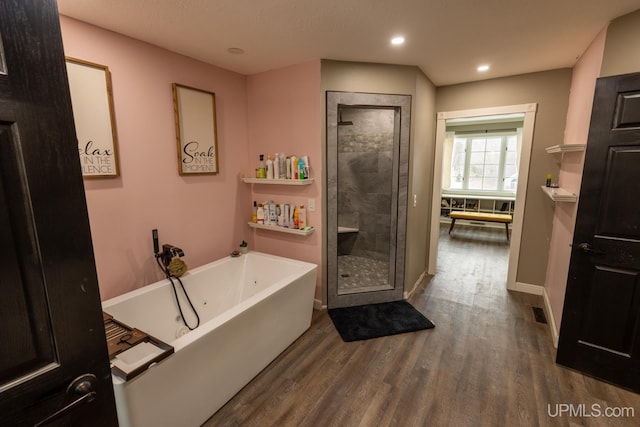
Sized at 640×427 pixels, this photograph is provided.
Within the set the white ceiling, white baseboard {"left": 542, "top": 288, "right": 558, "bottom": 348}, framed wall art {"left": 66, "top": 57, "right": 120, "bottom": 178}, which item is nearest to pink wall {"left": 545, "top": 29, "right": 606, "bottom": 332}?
white baseboard {"left": 542, "top": 288, "right": 558, "bottom": 348}

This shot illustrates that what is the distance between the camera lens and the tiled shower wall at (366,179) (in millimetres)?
4273

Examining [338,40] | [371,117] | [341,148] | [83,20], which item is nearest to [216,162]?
[83,20]

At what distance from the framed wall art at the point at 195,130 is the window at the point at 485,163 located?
19.7 ft

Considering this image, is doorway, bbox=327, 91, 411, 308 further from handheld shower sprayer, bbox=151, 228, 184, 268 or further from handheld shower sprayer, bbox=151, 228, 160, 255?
handheld shower sprayer, bbox=151, 228, 160, 255

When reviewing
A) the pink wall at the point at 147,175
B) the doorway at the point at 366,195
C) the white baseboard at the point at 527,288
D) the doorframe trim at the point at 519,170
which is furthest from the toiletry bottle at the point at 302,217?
the white baseboard at the point at 527,288

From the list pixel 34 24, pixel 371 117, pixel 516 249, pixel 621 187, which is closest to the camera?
pixel 34 24

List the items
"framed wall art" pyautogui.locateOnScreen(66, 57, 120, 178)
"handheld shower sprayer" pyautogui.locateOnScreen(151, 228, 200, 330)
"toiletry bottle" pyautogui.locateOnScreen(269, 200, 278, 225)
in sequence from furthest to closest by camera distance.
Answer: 1. "toiletry bottle" pyautogui.locateOnScreen(269, 200, 278, 225)
2. "handheld shower sprayer" pyautogui.locateOnScreen(151, 228, 200, 330)
3. "framed wall art" pyautogui.locateOnScreen(66, 57, 120, 178)

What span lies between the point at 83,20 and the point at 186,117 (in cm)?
86

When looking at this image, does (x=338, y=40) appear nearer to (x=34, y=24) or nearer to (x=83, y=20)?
(x=83, y=20)

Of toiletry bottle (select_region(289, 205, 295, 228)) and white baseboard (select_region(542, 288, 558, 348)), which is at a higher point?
toiletry bottle (select_region(289, 205, 295, 228))

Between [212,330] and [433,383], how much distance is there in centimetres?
158

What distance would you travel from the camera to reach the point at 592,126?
74.7 inches

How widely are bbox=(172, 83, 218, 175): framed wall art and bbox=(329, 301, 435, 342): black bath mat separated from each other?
6.41 ft

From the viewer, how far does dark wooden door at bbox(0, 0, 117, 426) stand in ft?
2.07
